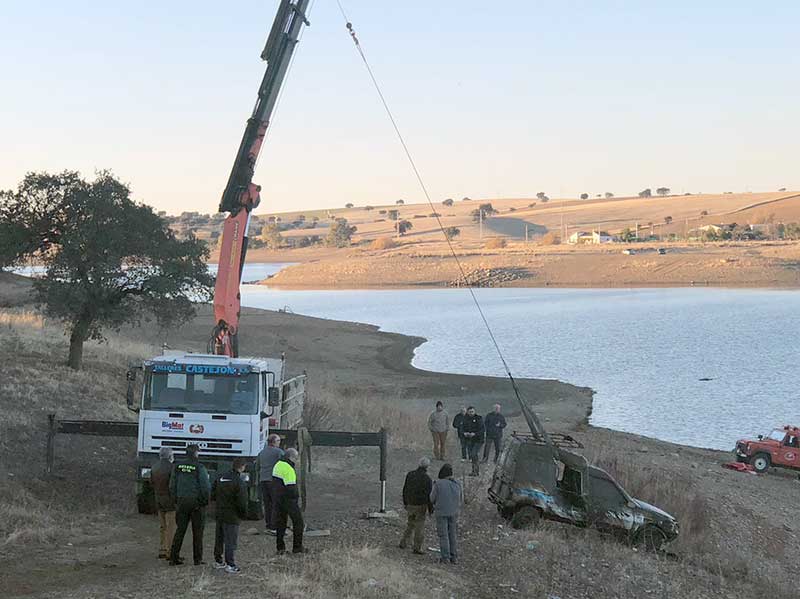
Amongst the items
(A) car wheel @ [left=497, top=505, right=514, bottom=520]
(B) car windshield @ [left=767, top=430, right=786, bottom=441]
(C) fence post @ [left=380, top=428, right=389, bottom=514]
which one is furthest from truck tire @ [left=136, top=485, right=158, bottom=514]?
(B) car windshield @ [left=767, top=430, right=786, bottom=441]

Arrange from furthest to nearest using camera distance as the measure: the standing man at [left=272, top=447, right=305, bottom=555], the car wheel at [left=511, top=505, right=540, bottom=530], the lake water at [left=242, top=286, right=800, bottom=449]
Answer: the lake water at [left=242, top=286, right=800, bottom=449] → the car wheel at [left=511, top=505, right=540, bottom=530] → the standing man at [left=272, top=447, right=305, bottom=555]

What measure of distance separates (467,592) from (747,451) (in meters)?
18.4

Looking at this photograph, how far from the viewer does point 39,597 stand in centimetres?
1134

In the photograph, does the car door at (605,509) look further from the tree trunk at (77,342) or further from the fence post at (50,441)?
the tree trunk at (77,342)

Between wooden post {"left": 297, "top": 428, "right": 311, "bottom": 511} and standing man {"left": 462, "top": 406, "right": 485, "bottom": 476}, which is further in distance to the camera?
standing man {"left": 462, "top": 406, "right": 485, "bottom": 476}

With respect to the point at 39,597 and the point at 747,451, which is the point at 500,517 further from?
the point at 747,451

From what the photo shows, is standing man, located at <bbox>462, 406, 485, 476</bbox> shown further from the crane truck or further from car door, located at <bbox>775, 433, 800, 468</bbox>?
A: car door, located at <bbox>775, 433, 800, 468</bbox>

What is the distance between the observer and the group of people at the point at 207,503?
1271 cm

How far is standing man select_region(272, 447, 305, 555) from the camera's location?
13.4m

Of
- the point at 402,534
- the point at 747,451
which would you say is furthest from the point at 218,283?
the point at 747,451

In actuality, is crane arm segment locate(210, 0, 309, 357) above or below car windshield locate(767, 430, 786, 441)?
above

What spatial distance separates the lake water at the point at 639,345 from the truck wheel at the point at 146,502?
22.5 meters

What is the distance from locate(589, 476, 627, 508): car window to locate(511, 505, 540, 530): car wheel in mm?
1058

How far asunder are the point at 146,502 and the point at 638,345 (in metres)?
51.0
